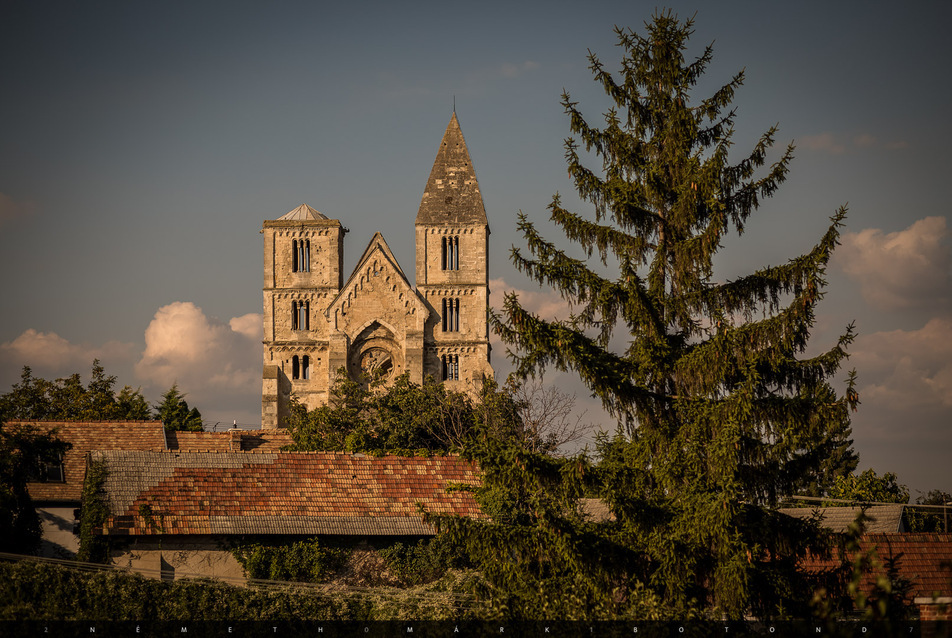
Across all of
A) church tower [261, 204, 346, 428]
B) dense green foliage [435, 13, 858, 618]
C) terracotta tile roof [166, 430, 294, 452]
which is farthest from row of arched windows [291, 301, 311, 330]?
dense green foliage [435, 13, 858, 618]

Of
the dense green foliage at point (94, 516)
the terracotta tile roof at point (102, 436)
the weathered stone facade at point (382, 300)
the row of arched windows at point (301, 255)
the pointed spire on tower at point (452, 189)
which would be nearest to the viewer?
the dense green foliage at point (94, 516)

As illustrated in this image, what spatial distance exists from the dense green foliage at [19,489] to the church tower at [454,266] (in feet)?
137

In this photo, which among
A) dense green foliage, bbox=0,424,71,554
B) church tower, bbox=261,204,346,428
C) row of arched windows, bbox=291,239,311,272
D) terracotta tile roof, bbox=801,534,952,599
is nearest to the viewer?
terracotta tile roof, bbox=801,534,952,599

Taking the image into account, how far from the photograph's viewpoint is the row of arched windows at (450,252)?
6862 centimetres

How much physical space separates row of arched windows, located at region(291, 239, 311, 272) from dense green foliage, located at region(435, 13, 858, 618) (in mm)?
55870

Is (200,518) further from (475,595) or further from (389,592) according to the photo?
(475,595)

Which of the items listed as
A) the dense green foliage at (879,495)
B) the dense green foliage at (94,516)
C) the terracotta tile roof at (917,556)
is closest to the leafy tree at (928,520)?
the dense green foliage at (879,495)

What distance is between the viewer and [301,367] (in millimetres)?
67188

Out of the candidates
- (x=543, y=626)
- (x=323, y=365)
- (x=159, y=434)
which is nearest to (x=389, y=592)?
(x=543, y=626)

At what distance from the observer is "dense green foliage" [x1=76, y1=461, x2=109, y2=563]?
2075 cm

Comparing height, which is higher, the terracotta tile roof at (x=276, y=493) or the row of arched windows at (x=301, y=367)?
the row of arched windows at (x=301, y=367)

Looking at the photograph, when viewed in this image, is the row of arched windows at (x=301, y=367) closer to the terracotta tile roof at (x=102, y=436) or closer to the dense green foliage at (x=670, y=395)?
the terracotta tile roof at (x=102, y=436)

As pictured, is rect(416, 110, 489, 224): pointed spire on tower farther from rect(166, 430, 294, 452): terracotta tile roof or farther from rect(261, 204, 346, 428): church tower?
rect(166, 430, 294, 452): terracotta tile roof

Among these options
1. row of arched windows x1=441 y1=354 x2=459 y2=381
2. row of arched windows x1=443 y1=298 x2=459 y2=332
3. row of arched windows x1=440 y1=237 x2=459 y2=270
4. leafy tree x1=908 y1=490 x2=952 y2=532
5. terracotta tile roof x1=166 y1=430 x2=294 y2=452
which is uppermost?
row of arched windows x1=440 y1=237 x2=459 y2=270
